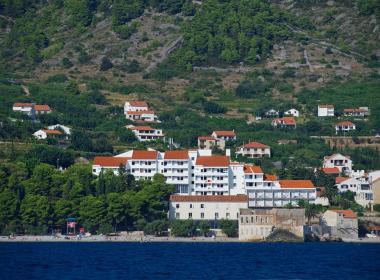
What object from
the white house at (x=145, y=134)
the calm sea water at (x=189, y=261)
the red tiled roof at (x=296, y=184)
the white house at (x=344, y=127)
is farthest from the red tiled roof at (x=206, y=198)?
the white house at (x=344, y=127)

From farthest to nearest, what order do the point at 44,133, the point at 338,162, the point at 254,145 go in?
the point at 44,133, the point at 254,145, the point at 338,162

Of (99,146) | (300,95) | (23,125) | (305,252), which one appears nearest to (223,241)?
(305,252)

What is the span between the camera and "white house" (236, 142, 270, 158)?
6555 inches

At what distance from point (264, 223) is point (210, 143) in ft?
115

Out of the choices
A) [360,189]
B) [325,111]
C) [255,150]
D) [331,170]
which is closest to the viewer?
[360,189]

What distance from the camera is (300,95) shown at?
655 feet

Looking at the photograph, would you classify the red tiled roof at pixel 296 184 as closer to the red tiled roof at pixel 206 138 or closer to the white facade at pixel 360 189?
the white facade at pixel 360 189

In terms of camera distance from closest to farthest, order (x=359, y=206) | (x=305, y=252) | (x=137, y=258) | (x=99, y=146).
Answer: (x=137, y=258), (x=305, y=252), (x=359, y=206), (x=99, y=146)

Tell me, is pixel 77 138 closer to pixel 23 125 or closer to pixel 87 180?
pixel 23 125

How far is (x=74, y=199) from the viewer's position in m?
138

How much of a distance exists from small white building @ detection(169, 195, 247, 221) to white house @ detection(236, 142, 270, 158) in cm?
2505

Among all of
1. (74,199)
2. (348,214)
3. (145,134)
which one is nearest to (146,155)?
(74,199)

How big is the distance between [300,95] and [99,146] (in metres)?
43.1

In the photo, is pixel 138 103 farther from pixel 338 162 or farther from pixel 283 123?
pixel 338 162
